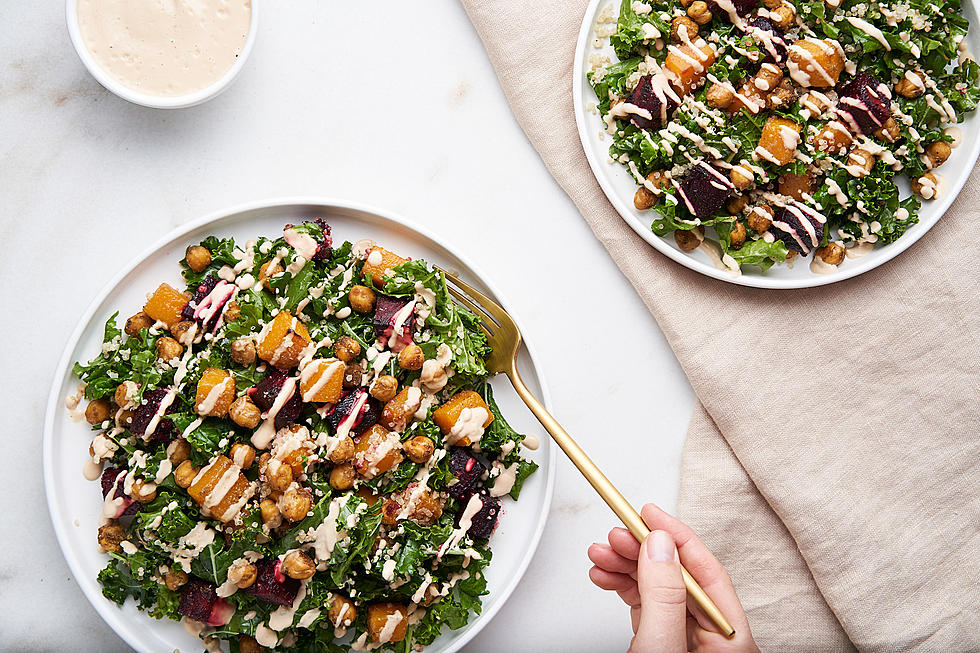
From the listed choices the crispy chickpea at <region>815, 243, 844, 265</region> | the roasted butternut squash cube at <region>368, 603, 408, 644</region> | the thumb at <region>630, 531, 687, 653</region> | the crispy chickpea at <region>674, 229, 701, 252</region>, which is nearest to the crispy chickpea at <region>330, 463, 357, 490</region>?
the roasted butternut squash cube at <region>368, 603, 408, 644</region>

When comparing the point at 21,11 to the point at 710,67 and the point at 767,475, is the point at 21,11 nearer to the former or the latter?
the point at 710,67

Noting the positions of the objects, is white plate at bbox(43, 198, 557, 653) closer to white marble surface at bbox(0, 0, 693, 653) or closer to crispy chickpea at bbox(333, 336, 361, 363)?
white marble surface at bbox(0, 0, 693, 653)

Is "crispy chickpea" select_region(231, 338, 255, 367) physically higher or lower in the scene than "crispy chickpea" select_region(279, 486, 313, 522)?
higher

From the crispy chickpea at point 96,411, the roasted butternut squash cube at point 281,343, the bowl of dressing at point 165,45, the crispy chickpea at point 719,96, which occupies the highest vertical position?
the bowl of dressing at point 165,45

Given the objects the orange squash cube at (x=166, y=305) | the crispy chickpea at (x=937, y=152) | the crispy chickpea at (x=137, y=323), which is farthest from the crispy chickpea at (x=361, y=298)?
the crispy chickpea at (x=937, y=152)

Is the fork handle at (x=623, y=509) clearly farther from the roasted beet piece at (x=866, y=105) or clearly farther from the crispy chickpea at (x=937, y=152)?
the crispy chickpea at (x=937, y=152)
